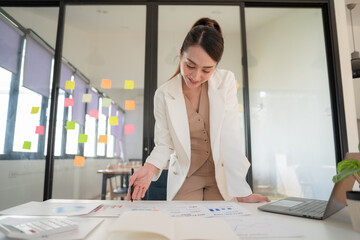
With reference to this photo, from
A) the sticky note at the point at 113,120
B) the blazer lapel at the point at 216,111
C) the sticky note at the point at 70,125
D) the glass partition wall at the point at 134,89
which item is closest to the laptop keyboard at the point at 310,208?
the blazer lapel at the point at 216,111

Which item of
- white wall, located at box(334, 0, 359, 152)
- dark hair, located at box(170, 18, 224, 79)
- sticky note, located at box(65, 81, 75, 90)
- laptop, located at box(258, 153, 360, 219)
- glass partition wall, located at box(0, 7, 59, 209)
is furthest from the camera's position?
sticky note, located at box(65, 81, 75, 90)

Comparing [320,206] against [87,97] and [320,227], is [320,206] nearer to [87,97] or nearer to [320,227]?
[320,227]

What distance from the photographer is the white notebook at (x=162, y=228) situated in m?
0.50

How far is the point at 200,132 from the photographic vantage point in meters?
1.26

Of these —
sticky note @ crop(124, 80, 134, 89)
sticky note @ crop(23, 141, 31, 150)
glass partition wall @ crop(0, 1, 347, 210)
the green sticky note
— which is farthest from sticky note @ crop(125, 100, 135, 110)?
sticky note @ crop(23, 141, 31, 150)

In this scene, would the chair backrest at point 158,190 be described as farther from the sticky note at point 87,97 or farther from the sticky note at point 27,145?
the sticky note at point 27,145

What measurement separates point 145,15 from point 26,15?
1.27 metres

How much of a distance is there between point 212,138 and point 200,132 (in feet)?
0.26

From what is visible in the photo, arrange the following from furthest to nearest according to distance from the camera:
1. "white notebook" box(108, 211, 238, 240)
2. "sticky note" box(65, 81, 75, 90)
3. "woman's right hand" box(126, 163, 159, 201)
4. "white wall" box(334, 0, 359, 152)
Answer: "sticky note" box(65, 81, 75, 90)
"white wall" box(334, 0, 359, 152)
"woman's right hand" box(126, 163, 159, 201)
"white notebook" box(108, 211, 238, 240)

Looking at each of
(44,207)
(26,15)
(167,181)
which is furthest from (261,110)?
(26,15)

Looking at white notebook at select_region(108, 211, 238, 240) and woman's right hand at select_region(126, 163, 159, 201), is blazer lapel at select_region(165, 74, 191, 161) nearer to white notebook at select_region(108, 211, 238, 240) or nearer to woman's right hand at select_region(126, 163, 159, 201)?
woman's right hand at select_region(126, 163, 159, 201)

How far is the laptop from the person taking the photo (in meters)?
0.68

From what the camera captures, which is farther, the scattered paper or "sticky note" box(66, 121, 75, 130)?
"sticky note" box(66, 121, 75, 130)

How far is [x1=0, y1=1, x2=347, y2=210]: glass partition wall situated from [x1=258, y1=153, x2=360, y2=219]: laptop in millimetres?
1610
